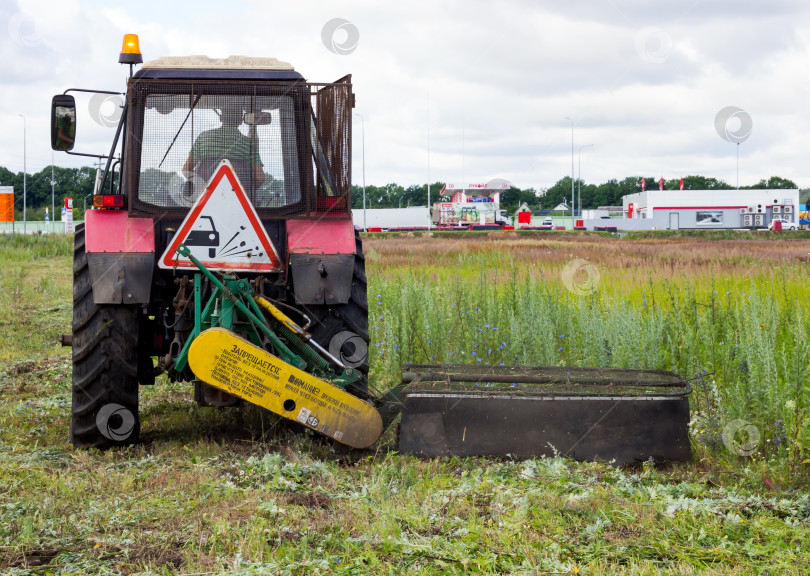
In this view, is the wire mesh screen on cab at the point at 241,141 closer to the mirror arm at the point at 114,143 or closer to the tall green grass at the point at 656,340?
the mirror arm at the point at 114,143

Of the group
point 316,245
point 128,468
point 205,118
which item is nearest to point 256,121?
point 205,118

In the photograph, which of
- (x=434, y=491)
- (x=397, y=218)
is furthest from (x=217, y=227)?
(x=397, y=218)

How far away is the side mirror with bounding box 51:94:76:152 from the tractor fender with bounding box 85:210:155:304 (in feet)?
1.78

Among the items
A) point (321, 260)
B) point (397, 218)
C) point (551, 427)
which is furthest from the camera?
point (397, 218)

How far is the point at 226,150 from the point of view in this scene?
5.46m

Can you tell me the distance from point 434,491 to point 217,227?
6.60 ft

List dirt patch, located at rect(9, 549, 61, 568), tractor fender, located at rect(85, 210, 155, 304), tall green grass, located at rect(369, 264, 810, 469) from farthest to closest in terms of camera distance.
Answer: tall green grass, located at rect(369, 264, 810, 469)
tractor fender, located at rect(85, 210, 155, 304)
dirt patch, located at rect(9, 549, 61, 568)

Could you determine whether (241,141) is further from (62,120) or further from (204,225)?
(62,120)

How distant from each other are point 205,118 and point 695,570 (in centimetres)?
378

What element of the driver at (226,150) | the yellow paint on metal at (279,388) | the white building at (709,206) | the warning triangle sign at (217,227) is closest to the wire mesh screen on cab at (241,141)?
the driver at (226,150)

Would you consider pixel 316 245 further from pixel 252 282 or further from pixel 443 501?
pixel 443 501

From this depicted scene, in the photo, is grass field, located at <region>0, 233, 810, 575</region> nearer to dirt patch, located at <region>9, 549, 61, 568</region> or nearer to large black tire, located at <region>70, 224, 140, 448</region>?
dirt patch, located at <region>9, 549, 61, 568</region>

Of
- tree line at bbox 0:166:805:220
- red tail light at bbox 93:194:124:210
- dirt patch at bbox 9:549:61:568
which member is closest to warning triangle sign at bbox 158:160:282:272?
red tail light at bbox 93:194:124:210

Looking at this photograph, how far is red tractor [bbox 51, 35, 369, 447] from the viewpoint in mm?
5121
